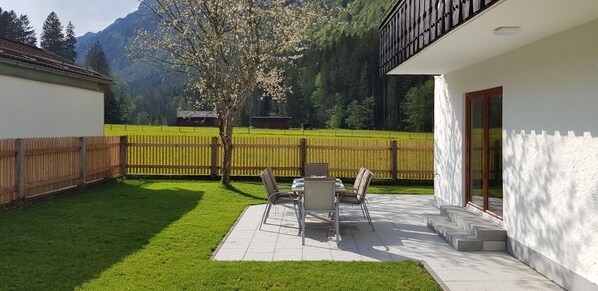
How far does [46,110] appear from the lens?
11227mm

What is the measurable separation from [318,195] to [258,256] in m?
1.44

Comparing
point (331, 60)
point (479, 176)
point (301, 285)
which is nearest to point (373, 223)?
point (479, 176)

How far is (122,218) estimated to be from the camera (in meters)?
7.83

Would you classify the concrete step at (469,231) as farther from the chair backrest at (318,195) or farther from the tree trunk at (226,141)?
the tree trunk at (226,141)

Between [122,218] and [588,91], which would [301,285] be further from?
[122,218]

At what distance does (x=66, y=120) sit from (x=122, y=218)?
563 cm

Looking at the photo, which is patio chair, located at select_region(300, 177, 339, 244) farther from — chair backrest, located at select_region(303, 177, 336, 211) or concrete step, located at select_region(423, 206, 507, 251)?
concrete step, located at select_region(423, 206, 507, 251)

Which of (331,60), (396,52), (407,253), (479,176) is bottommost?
(407,253)

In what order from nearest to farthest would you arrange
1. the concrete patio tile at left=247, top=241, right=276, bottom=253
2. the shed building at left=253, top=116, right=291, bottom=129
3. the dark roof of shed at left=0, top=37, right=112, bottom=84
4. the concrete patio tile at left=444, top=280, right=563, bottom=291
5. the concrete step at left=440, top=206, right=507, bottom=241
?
the concrete patio tile at left=444, top=280, right=563, bottom=291 < the concrete patio tile at left=247, top=241, right=276, bottom=253 < the concrete step at left=440, top=206, right=507, bottom=241 < the dark roof of shed at left=0, top=37, right=112, bottom=84 < the shed building at left=253, top=116, right=291, bottom=129

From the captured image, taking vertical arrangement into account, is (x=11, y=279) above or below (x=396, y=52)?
below

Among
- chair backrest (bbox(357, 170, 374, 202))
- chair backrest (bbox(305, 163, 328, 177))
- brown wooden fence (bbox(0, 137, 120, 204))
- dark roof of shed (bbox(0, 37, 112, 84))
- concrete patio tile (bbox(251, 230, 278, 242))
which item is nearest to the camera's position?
concrete patio tile (bbox(251, 230, 278, 242))

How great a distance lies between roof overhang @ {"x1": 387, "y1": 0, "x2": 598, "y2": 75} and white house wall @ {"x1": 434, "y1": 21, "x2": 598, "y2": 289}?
0.61ft

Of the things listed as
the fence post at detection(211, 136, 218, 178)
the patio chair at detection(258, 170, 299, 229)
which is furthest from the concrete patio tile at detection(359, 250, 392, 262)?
the fence post at detection(211, 136, 218, 178)

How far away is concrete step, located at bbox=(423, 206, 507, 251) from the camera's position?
5.99 meters
